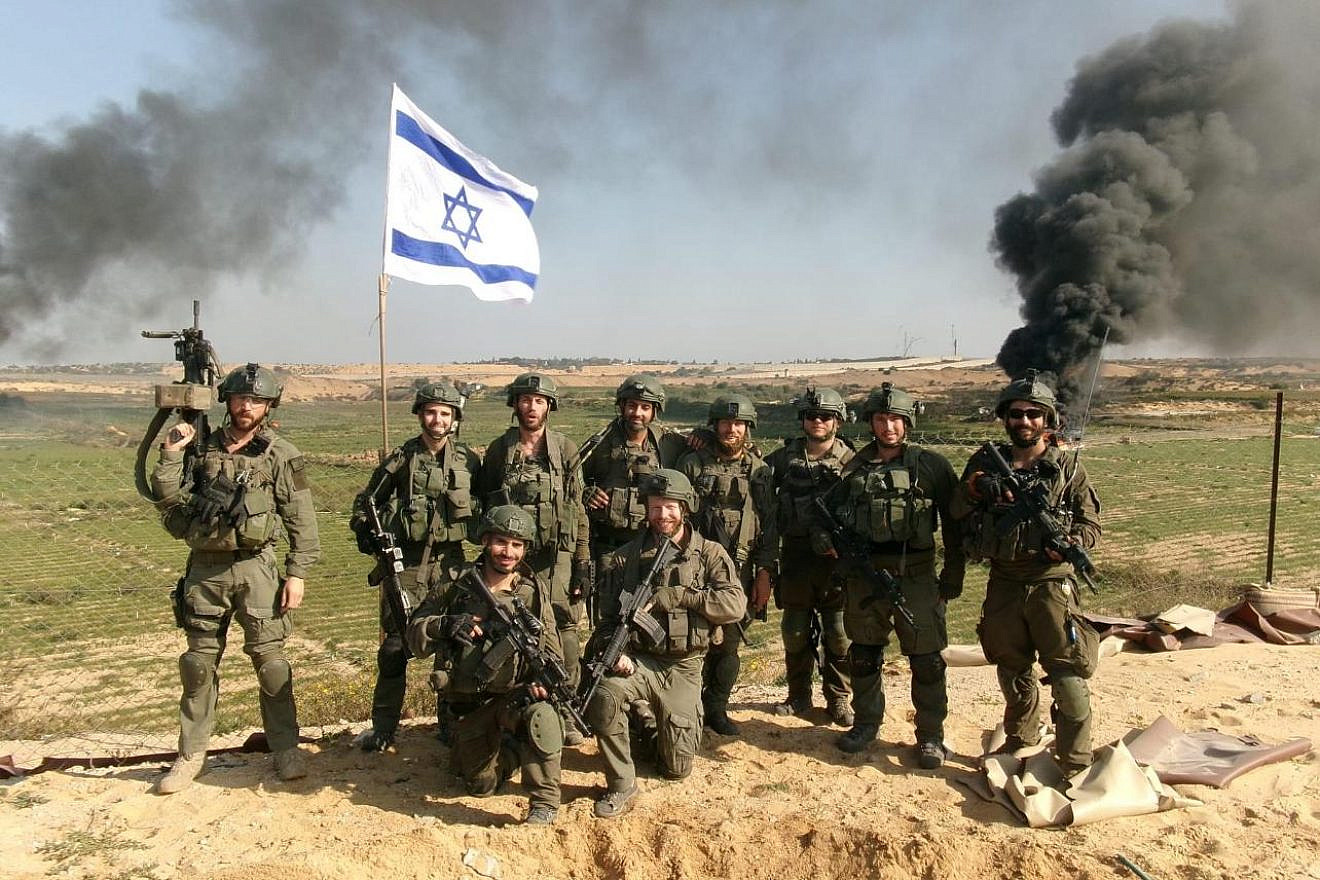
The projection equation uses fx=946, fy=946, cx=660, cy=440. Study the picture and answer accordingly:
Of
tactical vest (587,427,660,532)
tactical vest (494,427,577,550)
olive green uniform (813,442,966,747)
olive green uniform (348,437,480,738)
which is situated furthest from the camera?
tactical vest (587,427,660,532)

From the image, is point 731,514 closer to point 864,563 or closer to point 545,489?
point 864,563

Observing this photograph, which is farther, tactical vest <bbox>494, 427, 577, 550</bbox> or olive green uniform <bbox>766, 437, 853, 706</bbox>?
olive green uniform <bbox>766, 437, 853, 706</bbox>

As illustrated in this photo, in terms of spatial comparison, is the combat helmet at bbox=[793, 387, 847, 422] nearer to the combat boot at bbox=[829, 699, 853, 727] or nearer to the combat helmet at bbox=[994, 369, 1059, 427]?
the combat helmet at bbox=[994, 369, 1059, 427]

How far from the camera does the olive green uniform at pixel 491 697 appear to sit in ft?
17.3

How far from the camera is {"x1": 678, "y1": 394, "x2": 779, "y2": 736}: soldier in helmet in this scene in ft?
21.3

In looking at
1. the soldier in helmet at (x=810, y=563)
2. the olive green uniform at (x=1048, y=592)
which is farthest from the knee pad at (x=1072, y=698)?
the soldier in helmet at (x=810, y=563)

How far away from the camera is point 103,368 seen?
4956 inches

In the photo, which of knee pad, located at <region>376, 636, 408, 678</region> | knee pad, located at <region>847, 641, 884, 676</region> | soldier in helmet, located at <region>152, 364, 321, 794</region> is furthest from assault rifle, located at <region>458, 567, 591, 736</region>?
knee pad, located at <region>847, 641, 884, 676</region>

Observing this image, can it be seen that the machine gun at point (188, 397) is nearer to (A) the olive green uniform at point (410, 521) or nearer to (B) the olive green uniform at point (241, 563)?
(B) the olive green uniform at point (241, 563)

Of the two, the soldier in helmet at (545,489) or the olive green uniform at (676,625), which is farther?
the soldier in helmet at (545,489)

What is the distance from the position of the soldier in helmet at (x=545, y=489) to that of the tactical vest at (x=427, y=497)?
24 centimetres

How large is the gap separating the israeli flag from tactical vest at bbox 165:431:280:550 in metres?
2.60

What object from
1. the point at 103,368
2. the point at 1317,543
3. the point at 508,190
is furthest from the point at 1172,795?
the point at 103,368

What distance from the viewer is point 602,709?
5.30 meters
